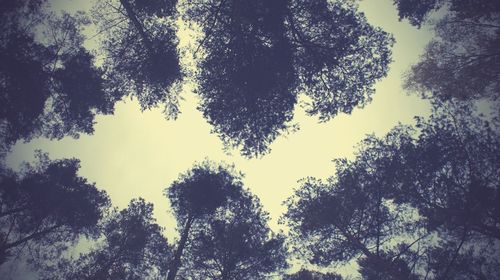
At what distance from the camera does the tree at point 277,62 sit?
11875mm

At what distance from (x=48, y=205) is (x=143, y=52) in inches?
566

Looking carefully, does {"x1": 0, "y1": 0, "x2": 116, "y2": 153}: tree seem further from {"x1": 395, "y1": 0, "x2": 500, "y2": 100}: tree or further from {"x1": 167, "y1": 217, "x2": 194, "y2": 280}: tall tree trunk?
{"x1": 395, "y1": 0, "x2": 500, "y2": 100}: tree

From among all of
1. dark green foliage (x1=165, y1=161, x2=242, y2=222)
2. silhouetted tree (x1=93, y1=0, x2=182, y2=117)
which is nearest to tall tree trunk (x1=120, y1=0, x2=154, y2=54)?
silhouetted tree (x1=93, y1=0, x2=182, y2=117)

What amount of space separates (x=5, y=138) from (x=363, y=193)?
73.6 ft

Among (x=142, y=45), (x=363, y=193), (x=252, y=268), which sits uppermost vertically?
(x=142, y=45)

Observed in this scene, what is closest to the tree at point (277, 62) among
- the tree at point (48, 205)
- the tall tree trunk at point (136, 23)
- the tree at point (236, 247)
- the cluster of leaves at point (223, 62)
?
the cluster of leaves at point (223, 62)

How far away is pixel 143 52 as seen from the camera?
Result: 46.3ft

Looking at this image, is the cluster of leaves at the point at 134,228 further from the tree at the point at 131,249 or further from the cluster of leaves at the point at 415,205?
the cluster of leaves at the point at 415,205

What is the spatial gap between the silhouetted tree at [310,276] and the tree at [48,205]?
56.7 ft

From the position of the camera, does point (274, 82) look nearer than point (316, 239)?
Yes

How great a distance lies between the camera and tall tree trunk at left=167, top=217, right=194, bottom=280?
16.6 meters

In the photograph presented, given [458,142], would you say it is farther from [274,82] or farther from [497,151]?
[274,82]

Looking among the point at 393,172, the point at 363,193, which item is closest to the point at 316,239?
the point at 363,193

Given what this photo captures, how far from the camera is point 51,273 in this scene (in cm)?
2061
